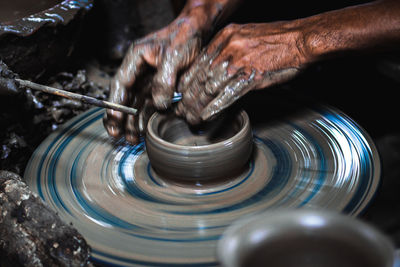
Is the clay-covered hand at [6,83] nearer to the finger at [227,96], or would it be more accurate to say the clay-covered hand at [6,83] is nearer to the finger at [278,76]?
the finger at [227,96]

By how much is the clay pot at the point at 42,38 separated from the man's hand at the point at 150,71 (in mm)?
387

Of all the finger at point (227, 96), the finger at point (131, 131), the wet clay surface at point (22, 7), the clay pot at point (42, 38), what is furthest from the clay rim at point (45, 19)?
the finger at point (227, 96)

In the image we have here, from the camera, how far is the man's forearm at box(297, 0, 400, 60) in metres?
1.52

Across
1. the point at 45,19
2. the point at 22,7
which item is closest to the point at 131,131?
the point at 45,19

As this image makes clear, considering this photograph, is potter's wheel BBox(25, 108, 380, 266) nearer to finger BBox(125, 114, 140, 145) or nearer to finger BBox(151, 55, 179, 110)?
finger BBox(125, 114, 140, 145)

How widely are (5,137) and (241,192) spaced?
3.23ft

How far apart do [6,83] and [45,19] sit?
15.1 inches

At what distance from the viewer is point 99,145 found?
67.1 inches

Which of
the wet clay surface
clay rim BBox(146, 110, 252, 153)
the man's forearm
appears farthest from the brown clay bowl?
the wet clay surface

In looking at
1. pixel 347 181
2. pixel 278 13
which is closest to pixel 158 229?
pixel 347 181

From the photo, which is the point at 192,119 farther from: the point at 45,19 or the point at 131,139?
the point at 45,19

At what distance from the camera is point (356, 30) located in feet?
5.05

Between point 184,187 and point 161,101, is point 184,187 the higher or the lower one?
the lower one

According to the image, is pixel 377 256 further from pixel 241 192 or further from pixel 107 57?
pixel 107 57
